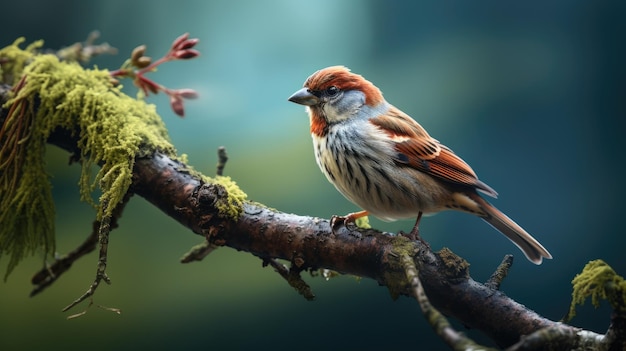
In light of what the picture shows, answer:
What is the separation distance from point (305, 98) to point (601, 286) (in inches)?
39.8

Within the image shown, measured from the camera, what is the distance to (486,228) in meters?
2.64

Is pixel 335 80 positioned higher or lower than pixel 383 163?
higher

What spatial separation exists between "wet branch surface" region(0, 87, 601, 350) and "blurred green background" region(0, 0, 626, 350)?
1.24 metres

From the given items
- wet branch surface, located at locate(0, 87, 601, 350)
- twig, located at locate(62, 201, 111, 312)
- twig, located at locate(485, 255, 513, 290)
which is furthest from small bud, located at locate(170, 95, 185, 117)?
twig, located at locate(485, 255, 513, 290)

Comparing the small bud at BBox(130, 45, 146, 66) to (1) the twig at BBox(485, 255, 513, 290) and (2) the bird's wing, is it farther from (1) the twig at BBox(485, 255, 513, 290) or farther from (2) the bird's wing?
(1) the twig at BBox(485, 255, 513, 290)

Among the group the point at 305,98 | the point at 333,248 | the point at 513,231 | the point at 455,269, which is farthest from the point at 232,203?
the point at 513,231

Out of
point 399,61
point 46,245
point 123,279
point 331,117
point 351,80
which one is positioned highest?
point 399,61

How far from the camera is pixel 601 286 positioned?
3.78 ft

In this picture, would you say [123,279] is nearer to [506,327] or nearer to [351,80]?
[351,80]

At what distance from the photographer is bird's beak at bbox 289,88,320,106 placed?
1820 mm

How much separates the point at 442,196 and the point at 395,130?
0.26m

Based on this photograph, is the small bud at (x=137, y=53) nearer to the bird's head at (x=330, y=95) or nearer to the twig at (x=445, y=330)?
the bird's head at (x=330, y=95)

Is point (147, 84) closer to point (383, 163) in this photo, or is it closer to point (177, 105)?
point (177, 105)

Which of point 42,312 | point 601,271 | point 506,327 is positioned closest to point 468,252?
point 506,327
